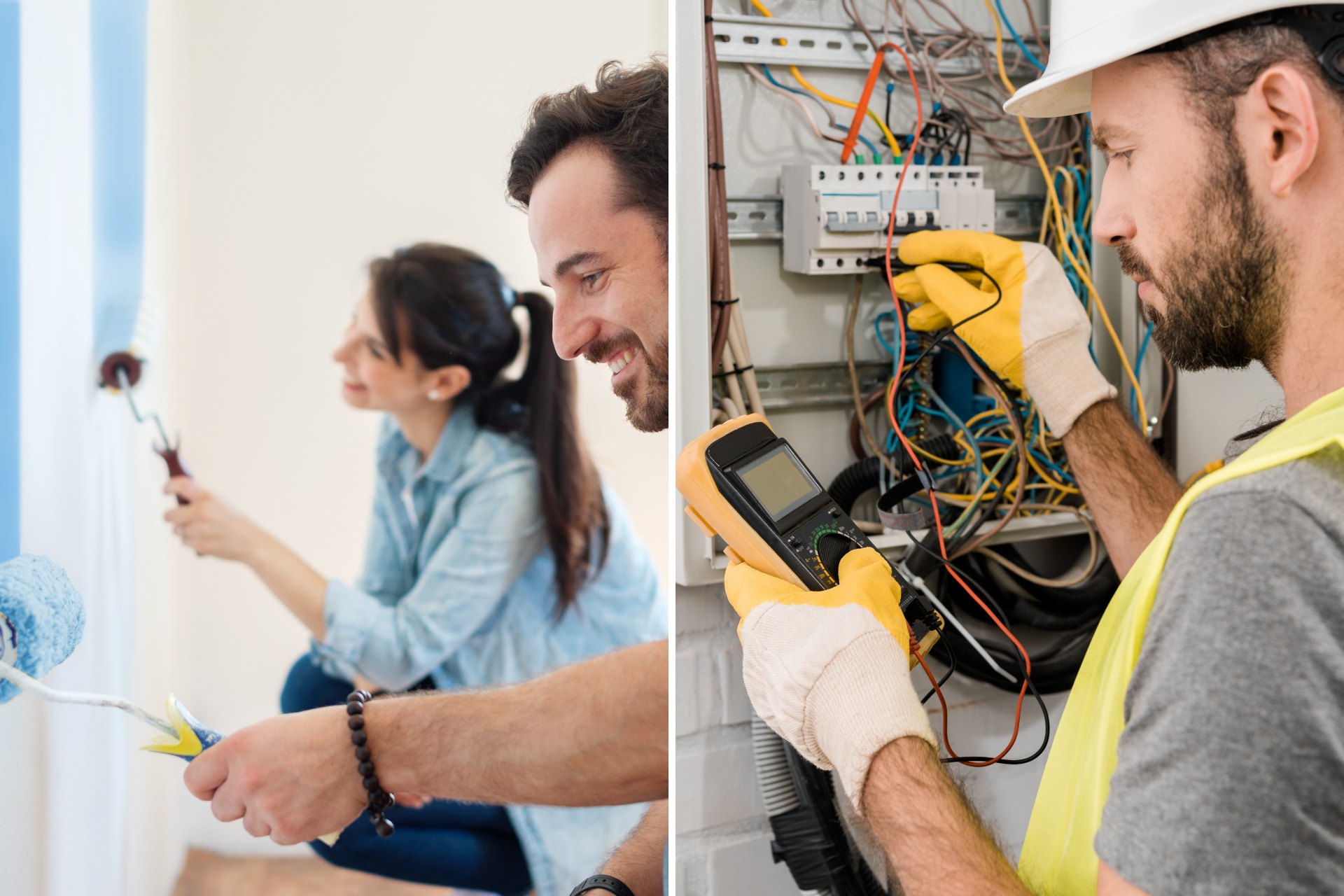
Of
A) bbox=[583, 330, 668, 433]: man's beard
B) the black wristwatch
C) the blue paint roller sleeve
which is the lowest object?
the black wristwatch

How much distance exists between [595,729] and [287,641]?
0.27m

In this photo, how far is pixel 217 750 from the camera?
69 centimetres

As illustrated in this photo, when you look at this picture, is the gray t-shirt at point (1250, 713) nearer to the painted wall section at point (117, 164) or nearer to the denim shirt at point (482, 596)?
the denim shirt at point (482, 596)

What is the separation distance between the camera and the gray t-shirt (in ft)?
1.43

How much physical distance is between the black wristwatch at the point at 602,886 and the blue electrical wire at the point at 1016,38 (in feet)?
3.40

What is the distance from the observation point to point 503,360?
72cm

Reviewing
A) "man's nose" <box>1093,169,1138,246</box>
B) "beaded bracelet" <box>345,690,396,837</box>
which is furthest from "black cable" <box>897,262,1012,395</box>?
"beaded bracelet" <box>345,690,396,837</box>

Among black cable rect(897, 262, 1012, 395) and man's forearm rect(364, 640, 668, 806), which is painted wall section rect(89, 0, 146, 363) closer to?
man's forearm rect(364, 640, 668, 806)

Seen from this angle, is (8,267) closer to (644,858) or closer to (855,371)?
(644,858)

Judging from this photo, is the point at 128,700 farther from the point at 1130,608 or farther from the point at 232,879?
the point at 1130,608

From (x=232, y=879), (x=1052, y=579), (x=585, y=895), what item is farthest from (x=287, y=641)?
(x=1052, y=579)

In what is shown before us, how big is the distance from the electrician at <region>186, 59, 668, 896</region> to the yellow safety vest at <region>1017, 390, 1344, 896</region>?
0.33 metres

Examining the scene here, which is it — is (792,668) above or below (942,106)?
below

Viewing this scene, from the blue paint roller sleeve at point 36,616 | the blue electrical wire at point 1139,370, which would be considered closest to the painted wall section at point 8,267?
the blue paint roller sleeve at point 36,616
